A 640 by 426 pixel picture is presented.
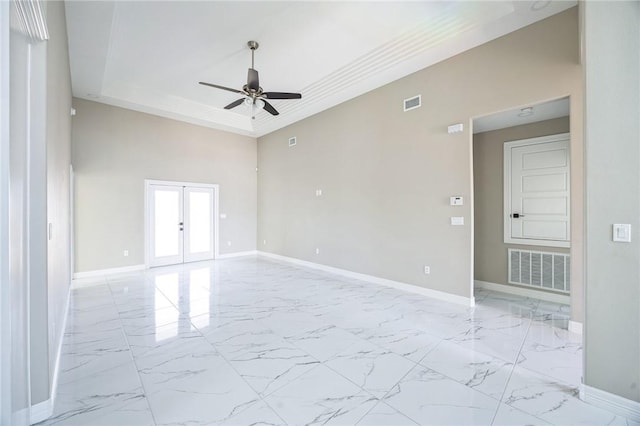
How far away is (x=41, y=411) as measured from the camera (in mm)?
1798

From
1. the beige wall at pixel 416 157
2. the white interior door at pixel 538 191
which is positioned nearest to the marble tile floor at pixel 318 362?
the beige wall at pixel 416 157

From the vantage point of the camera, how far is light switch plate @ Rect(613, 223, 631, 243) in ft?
5.88

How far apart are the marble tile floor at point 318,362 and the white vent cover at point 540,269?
0.33m

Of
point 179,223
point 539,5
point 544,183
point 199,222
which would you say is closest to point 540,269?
point 544,183

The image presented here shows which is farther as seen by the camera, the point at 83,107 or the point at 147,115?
the point at 147,115

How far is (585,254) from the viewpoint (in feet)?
6.42

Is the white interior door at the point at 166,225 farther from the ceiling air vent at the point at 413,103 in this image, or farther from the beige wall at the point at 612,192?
the beige wall at the point at 612,192

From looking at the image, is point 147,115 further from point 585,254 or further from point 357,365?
point 585,254

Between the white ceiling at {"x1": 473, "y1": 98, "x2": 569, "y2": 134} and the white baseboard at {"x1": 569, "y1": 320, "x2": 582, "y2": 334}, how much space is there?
101 inches

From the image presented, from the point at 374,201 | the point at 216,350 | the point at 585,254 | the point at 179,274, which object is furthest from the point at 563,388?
the point at 179,274

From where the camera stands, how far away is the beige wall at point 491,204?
466 centimetres

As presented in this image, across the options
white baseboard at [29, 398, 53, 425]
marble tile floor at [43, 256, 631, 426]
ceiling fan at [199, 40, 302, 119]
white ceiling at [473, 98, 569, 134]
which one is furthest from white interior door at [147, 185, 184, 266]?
white ceiling at [473, 98, 569, 134]

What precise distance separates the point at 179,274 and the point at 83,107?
3.90 meters

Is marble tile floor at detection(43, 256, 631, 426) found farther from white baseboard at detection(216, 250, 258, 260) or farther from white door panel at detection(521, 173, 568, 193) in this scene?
white baseboard at detection(216, 250, 258, 260)
